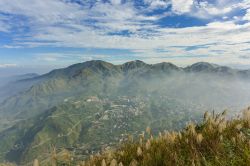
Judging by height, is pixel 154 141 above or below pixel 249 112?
below

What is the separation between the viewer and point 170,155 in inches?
225

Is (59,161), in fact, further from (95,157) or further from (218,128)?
(218,128)

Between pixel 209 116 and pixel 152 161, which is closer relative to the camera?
pixel 152 161

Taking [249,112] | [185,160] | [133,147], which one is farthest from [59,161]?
[249,112]

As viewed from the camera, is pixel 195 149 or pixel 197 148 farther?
pixel 197 148

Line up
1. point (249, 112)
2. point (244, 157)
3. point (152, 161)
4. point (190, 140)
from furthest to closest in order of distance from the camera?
point (249, 112) → point (190, 140) → point (152, 161) → point (244, 157)

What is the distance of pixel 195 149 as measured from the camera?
18.8ft

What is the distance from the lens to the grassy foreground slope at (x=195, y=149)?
544 centimetres

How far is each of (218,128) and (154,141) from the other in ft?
5.47

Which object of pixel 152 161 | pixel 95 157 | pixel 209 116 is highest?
pixel 209 116

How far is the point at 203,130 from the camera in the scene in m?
7.27

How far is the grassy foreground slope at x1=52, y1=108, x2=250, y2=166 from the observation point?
5.44 m

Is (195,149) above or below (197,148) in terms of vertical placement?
above

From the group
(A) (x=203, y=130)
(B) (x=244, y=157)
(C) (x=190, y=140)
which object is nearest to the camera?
(B) (x=244, y=157)
